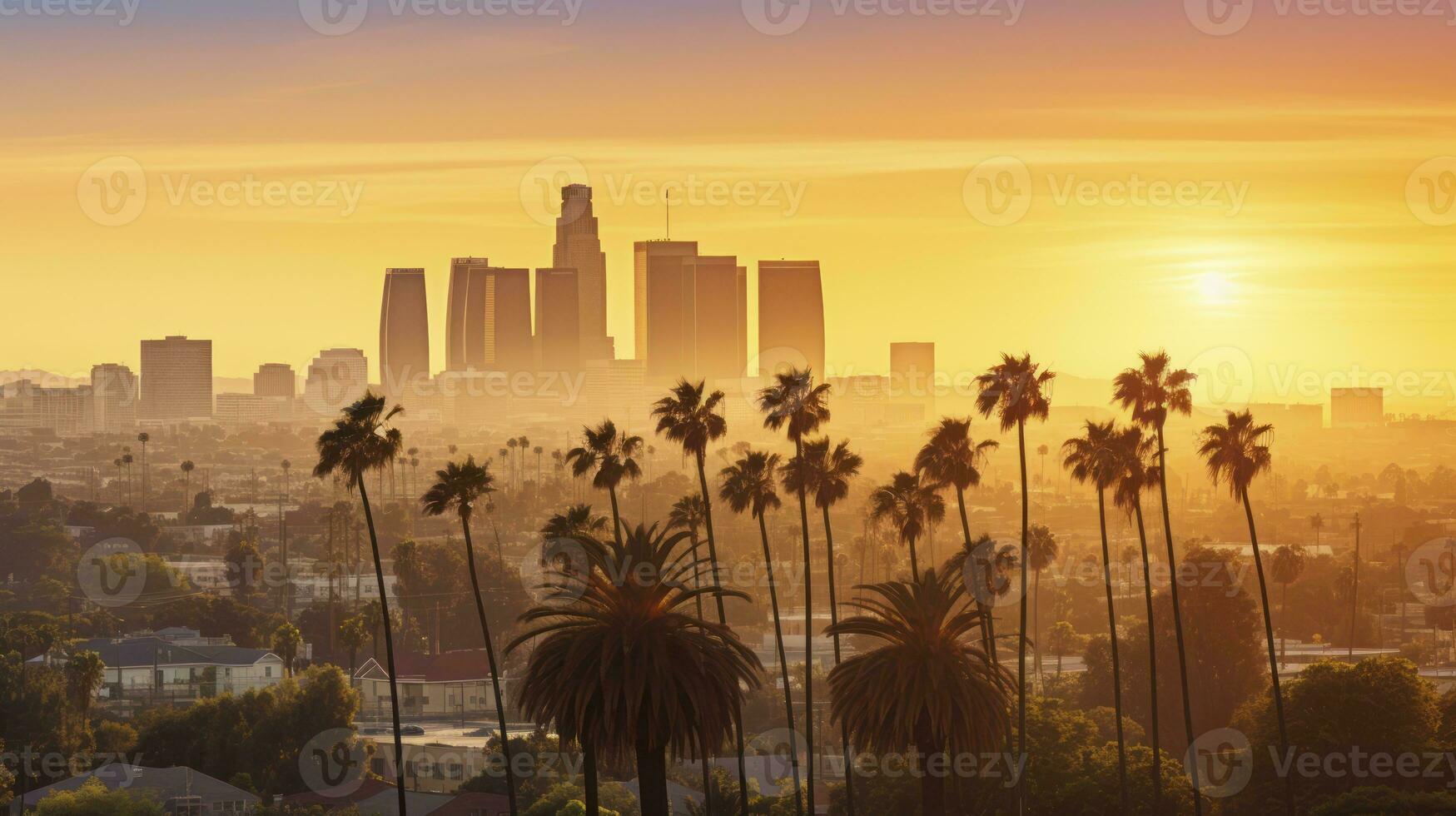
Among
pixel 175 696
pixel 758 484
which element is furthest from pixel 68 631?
pixel 758 484

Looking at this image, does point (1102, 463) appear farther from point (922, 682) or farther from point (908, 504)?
point (922, 682)

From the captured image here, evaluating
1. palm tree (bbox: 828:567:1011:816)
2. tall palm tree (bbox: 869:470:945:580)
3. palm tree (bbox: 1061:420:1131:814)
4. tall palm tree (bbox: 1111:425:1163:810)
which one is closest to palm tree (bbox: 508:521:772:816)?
palm tree (bbox: 828:567:1011:816)

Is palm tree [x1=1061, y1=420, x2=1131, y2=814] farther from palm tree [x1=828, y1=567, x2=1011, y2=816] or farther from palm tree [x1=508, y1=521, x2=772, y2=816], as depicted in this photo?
palm tree [x1=508, y1=521, x2=772, y2=816]

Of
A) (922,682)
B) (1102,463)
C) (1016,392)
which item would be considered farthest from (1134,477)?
(922,682)

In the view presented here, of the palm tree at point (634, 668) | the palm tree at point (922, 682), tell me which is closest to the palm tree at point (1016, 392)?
the palm tree at point (922, 682)

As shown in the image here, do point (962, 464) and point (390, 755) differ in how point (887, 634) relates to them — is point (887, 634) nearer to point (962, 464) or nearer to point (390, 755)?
point (962, 464)
